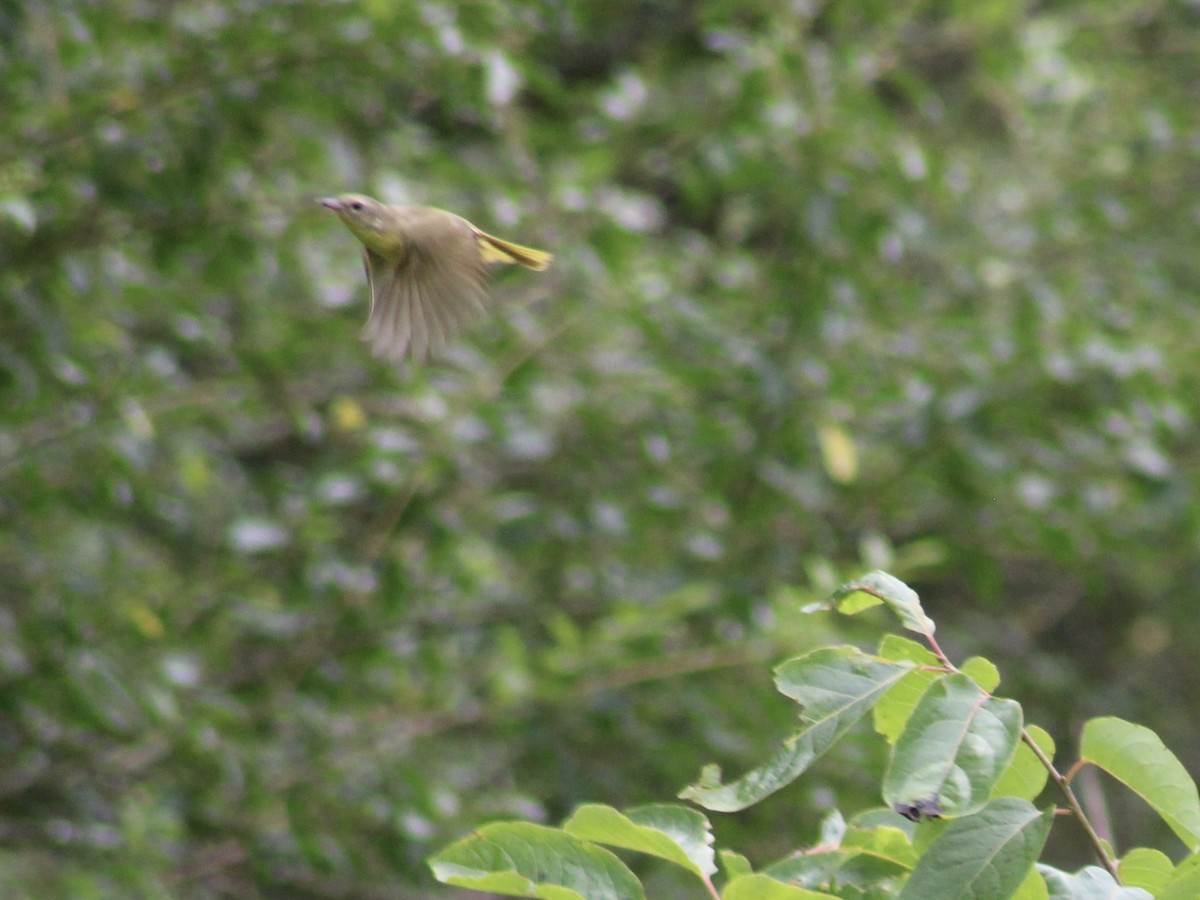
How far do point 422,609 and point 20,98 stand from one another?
3.88ft

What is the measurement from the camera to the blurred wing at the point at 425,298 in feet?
5.41

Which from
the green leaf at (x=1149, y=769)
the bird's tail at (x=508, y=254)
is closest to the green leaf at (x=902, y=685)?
the green leaf at (x=1149, y=769)

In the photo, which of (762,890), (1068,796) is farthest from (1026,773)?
(762,890)

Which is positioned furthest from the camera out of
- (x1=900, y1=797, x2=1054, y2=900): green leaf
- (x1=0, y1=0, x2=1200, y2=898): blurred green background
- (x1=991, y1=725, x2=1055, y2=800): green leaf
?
(x1=0, y1=0, x2=1200, y2=898): blurred green background

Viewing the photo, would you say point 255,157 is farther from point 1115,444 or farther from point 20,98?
point 1115,444

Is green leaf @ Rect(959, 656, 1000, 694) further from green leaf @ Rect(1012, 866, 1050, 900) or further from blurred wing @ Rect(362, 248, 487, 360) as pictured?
blurred wing @ Rect(362, 248, 487, 360)

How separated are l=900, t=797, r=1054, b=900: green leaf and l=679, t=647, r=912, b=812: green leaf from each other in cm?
8

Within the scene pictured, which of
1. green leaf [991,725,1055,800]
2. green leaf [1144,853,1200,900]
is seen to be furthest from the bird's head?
green leaf [1144,853,1200,900]

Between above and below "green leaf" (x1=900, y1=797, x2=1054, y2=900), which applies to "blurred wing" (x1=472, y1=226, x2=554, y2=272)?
below

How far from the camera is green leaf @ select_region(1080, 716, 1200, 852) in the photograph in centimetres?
87

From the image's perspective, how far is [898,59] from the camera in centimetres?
318

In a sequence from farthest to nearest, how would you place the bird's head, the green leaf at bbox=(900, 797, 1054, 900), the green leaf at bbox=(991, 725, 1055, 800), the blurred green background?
the blurred green background
the bird's head
the green leaf at bbox=(991, 725, 1055, 800)
the green leaf at bbox=(900, 797, 1054, 900)

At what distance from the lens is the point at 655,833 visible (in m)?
0.86

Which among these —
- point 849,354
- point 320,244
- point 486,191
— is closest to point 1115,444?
point 849,354
